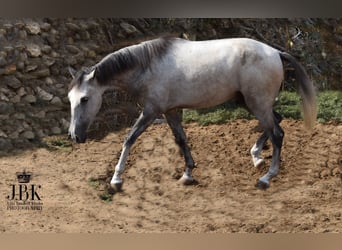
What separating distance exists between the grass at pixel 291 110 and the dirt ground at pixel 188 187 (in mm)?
57

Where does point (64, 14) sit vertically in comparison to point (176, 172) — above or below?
above

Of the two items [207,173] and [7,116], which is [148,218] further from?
[7,116]

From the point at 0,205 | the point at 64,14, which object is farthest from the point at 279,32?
the point at 0,205

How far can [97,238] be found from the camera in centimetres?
396

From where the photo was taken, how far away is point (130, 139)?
4008 mm

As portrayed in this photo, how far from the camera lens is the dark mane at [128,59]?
3.93 metres

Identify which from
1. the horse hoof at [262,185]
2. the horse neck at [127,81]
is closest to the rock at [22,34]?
the horse neck at [127,81]

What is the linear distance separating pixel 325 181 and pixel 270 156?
40 centimetres

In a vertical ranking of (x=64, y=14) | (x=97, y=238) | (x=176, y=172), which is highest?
(x=64, y=14)

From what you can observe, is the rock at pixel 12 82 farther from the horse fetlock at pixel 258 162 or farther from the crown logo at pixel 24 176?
the horse fetlock at pixel 258 162

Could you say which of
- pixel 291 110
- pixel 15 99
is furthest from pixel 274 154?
pixel 15 99

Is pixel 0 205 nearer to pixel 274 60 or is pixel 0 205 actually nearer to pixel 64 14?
pixel 64 14

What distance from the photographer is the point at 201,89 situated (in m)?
3.99

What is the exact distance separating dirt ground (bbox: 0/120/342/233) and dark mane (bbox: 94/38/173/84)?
0.42 metres
